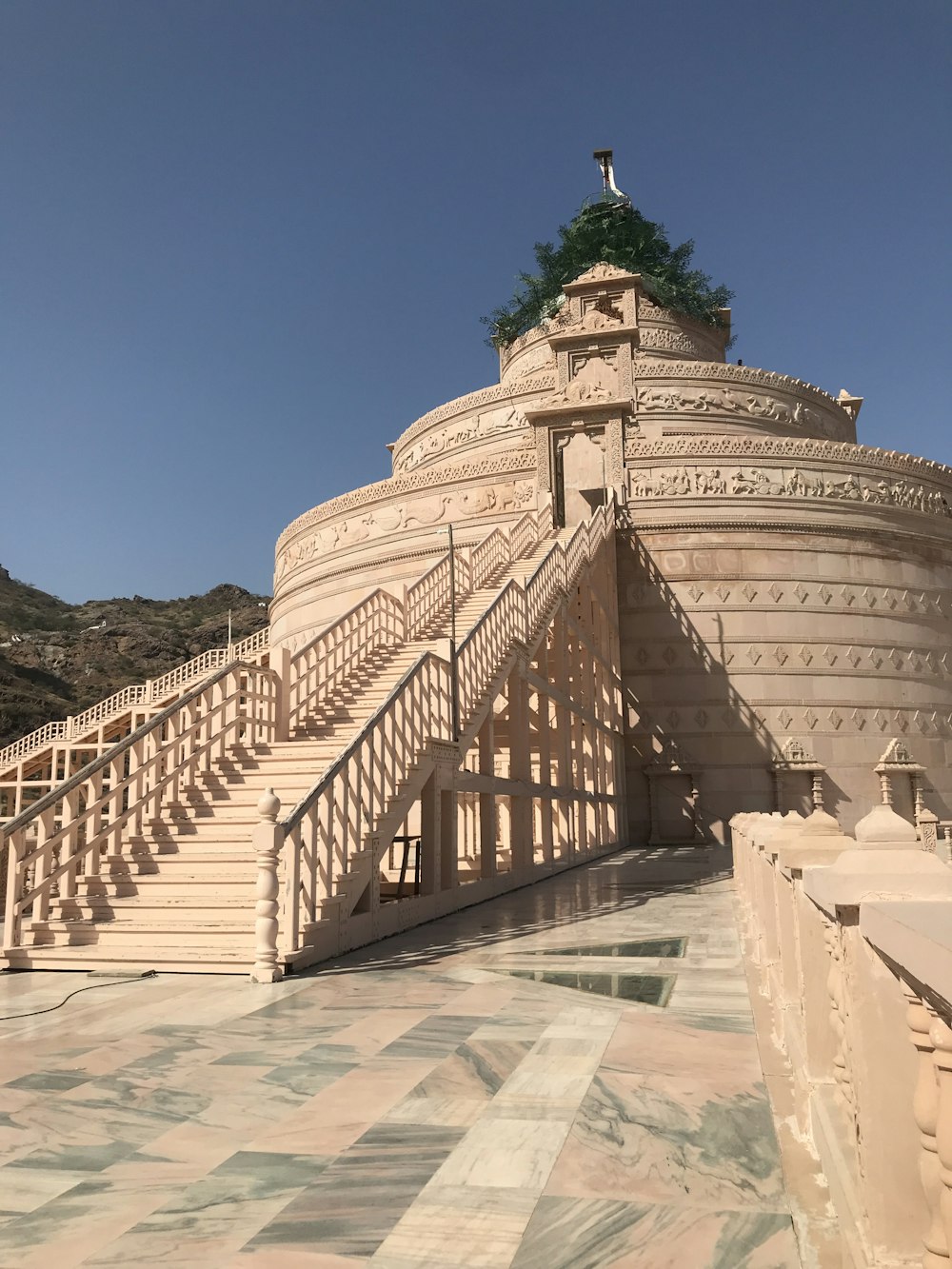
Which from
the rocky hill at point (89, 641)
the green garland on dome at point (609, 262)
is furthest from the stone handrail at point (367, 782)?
the rocky hill at point (89, 641)

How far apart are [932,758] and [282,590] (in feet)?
68.2

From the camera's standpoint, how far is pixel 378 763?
9469 millimetres

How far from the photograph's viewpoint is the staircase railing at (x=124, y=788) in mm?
8562

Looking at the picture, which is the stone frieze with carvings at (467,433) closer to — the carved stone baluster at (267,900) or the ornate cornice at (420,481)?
the ornate cornice at (420,481)

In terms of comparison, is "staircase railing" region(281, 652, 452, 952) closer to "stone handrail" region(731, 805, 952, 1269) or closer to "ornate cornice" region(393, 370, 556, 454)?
"stone handrail" region(731, 805, 952, 1269)

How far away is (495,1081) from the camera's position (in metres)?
4.48

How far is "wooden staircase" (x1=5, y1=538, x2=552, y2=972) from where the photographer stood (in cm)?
806

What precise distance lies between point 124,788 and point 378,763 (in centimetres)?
265

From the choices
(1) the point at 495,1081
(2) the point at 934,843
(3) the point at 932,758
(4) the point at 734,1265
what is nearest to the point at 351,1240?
(4) the point at 734,1265

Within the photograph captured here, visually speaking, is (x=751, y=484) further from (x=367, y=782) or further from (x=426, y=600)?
(x=367, y=782)

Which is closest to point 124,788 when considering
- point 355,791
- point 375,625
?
point 355,791

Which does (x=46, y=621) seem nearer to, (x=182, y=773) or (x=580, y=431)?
(x=580, y=431)

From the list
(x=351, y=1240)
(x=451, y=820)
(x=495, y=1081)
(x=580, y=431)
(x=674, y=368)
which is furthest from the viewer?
(x=674, y=368)

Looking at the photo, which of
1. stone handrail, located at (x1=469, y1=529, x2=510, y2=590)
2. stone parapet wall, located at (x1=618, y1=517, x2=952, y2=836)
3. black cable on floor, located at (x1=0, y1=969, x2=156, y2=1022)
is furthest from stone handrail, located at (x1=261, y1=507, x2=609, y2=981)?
stone parapet wall, located at (x1=618, y1=517, x2=952, y2=836)
